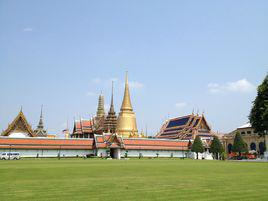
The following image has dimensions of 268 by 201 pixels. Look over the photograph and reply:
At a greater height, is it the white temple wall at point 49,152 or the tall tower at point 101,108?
the tall tower at point 101,108

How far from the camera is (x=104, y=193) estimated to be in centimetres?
1019

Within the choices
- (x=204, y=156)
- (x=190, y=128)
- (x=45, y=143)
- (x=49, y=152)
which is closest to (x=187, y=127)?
(x=190, y=128)

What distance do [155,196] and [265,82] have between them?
39355mm

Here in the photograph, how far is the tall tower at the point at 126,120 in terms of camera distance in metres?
97.7

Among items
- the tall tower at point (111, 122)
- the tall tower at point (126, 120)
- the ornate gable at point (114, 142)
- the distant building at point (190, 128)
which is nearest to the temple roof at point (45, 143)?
the ornate gable at point (114, 142)

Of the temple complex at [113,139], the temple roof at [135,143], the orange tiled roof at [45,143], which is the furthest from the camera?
the temple roof at [135,143]

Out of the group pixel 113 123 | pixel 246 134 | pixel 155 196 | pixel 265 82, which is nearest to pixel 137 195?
pixel 155 196

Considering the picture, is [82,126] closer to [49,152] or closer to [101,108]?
[101,108]

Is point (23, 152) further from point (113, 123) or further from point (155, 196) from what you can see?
point (155, 196)

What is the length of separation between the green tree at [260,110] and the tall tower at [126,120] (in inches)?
2158

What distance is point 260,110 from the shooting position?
143ft

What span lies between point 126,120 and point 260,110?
194 ft

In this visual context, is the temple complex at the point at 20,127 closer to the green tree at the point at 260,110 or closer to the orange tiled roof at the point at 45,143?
the orange tiled roof at the point at 45,143

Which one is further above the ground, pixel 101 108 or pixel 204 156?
pixel 101 108
